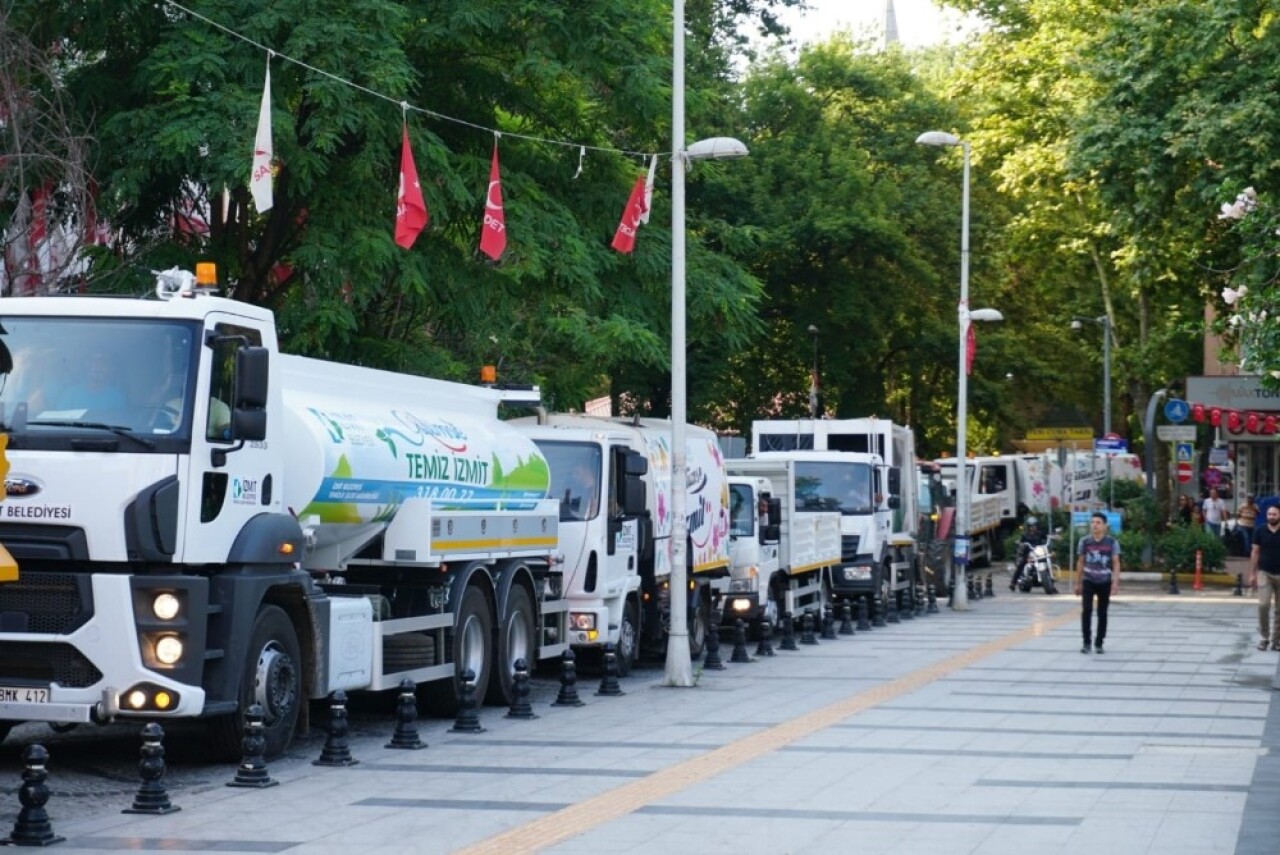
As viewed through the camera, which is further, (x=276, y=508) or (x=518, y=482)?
(x=518, y=482)

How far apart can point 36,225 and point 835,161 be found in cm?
3033

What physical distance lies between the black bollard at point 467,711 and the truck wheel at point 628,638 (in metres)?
4.89

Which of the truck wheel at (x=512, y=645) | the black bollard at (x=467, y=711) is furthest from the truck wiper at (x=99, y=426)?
the truck wheel at (x=512, y=645)

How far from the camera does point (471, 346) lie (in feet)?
101

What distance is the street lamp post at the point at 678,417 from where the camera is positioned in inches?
856

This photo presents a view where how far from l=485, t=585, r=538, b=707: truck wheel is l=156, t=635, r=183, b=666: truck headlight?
542 cm

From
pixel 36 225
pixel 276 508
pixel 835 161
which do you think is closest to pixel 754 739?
pixel 276 508

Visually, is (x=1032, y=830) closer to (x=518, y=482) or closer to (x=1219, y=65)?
(x=518, y=482)

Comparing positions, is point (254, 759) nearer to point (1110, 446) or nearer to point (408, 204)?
point (408, 204)

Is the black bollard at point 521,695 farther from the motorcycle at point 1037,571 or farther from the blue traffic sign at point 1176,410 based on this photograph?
the blue traffic sign at point 1176,410

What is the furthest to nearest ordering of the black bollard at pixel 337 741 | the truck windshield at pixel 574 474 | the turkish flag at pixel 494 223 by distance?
the turkish flag at pixel 494 223, the truck windshield at pixel 574 474, the black bollard at pixel 337 741

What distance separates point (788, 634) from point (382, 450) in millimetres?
13026

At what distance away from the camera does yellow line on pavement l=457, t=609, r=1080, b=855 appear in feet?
37.7

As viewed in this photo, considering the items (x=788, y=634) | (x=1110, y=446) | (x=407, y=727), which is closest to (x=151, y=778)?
(x=407, y=727)
